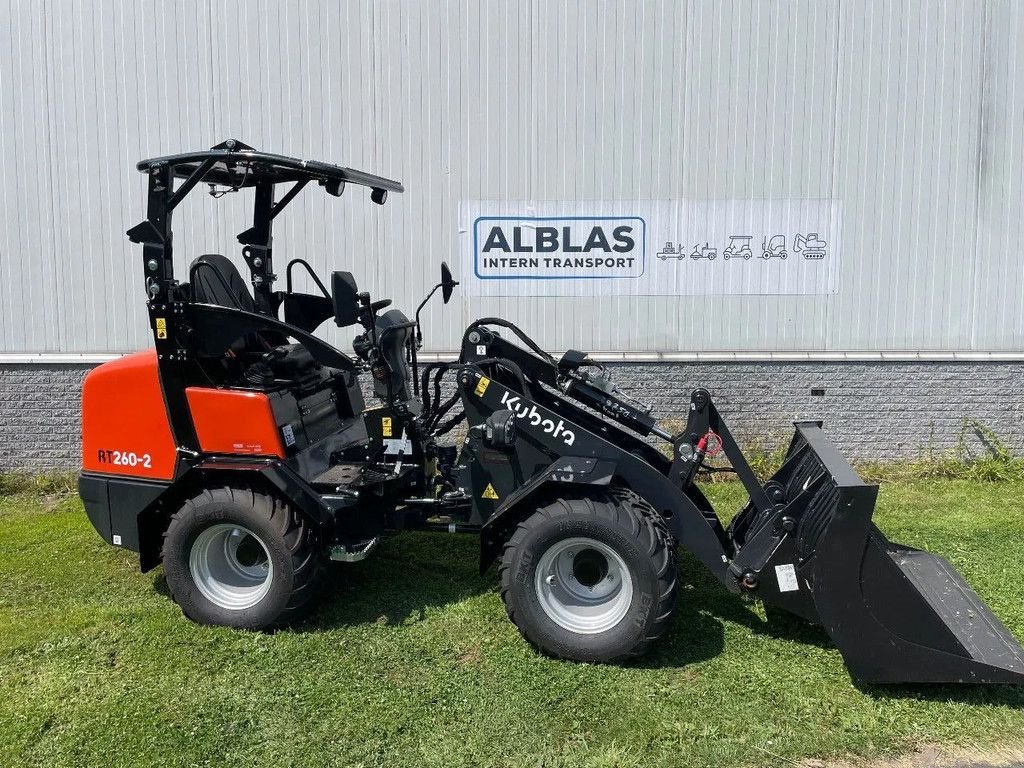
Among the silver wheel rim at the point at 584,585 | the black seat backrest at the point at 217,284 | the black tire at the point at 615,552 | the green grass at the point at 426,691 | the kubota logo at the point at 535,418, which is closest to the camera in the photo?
the green grass at the point at 426,691

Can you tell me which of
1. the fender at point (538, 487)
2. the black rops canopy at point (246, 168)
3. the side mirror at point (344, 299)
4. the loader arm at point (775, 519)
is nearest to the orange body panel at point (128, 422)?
the black rops canopy at point (246, 168)

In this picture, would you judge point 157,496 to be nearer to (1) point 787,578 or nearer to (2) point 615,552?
(2) point 615,552

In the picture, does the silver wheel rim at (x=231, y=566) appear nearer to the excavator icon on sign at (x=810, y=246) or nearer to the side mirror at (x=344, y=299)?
the side mirror at (x=344, y=299)

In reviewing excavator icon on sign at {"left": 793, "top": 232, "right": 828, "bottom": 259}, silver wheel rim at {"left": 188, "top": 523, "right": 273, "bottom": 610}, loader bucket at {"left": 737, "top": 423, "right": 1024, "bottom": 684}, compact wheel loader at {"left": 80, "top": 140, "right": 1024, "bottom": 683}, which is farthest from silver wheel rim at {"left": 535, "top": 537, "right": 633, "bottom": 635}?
excavator icon on sign at {"left": 793, "top": 232, "right": 828, "bottom": 259}

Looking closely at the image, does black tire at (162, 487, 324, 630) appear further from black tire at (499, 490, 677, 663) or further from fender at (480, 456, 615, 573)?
black tire at (499, 490, 677, 663)

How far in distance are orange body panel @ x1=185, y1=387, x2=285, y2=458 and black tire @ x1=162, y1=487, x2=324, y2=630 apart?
0.24 m

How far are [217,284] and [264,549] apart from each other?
162cm

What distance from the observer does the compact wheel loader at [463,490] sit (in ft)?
13.0

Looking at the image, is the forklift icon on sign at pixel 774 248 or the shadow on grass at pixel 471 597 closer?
the shadow on grass at pixel 471 597

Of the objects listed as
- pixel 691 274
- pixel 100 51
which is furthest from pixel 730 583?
pixel 100 51

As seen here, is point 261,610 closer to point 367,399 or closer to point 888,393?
point 367,399

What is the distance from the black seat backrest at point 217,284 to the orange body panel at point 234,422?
1.97ft

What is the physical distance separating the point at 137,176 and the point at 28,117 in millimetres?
1126

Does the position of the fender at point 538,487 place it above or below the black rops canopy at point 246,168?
below
